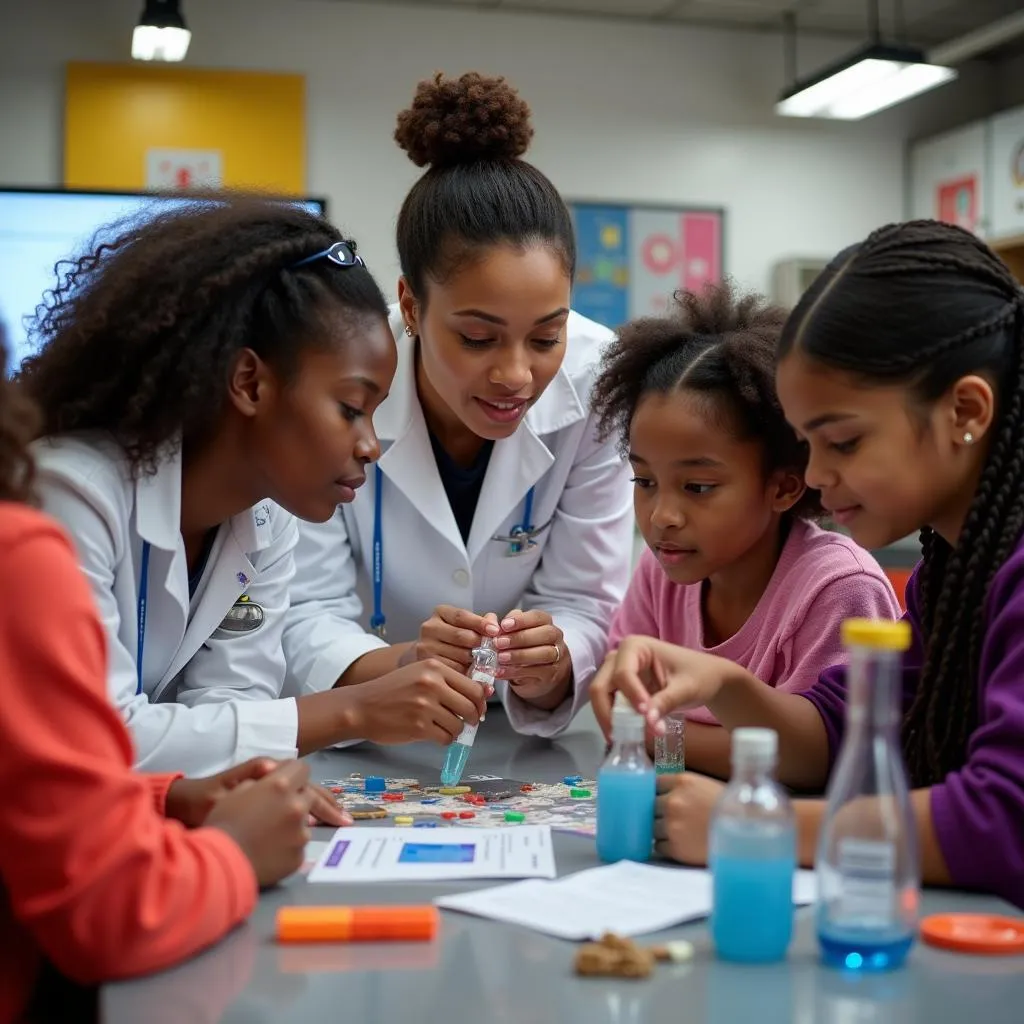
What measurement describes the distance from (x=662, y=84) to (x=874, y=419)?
4.89 metres

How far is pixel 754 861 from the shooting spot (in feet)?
2.83

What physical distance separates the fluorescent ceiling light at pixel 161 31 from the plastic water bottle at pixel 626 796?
3.91 metres

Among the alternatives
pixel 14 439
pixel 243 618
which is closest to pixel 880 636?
pixel 14 439

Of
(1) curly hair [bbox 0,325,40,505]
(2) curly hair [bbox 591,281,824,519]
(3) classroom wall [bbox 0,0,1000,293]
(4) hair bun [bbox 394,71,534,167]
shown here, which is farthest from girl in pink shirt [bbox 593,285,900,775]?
(3) classroom wall [bbox 0,0,1000,293]

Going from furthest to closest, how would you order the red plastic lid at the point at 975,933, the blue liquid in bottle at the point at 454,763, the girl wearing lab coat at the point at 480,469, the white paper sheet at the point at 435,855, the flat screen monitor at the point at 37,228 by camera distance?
the flat screen monitor at the point at 37,228 < the girl wearing lab coat at the point at 480,469 < the blue liquid in bottle at the point at 454,763 < the white paper sheet at the point at 435,855 < the red plastic lid at the point at 975,933

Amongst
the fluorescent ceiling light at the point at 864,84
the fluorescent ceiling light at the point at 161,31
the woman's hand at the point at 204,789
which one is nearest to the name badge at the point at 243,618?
the woman's hand at the point at 204,789

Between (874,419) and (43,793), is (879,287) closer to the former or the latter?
(874,419)

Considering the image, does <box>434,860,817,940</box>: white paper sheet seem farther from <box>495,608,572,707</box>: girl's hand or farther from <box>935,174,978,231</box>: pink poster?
<box>935,174,978,231</box>: pink poster

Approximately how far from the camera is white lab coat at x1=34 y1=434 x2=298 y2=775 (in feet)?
4.41

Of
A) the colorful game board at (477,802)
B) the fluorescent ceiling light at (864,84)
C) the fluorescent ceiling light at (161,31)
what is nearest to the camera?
the colorful game board at (477,802)

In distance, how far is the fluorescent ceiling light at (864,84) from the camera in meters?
4.75

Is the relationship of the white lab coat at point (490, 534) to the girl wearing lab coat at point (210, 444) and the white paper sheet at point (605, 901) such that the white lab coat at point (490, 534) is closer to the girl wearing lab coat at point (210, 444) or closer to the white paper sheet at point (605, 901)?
the girl wearing lab coat at point (210, 444)

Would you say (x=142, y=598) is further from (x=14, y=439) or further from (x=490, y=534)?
(x=490, y=534)

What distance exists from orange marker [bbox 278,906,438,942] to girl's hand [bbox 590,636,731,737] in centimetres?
31
